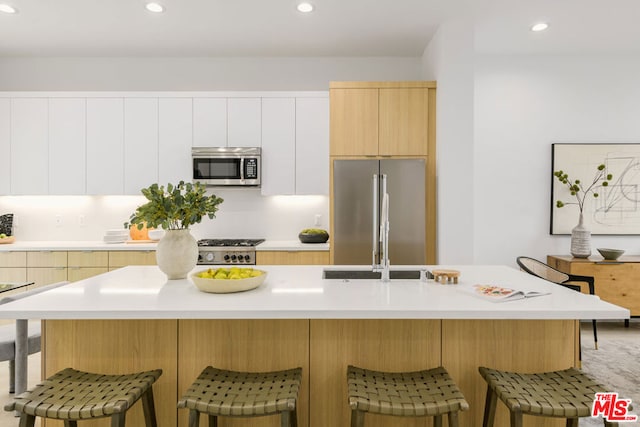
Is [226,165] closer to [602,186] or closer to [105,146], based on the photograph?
[105,146]

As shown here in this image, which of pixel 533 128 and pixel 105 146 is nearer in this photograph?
pixel 105 146

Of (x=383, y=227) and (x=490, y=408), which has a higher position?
(x=383, y=227)

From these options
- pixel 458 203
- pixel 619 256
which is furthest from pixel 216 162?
pixel 619 256

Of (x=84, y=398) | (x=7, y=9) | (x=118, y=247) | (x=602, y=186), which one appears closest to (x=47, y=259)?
(x=118, y=247)

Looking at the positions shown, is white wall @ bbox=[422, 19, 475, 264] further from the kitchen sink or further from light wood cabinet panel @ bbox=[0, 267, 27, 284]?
light wood cabinet panel @ bbox=[0, 267, 27, 284]

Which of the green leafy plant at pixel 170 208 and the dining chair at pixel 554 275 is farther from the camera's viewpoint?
the dining chair at pixel 554 275

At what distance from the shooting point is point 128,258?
4070 mm

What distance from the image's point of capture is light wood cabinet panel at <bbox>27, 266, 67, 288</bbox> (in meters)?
4.04

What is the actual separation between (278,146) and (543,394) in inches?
134

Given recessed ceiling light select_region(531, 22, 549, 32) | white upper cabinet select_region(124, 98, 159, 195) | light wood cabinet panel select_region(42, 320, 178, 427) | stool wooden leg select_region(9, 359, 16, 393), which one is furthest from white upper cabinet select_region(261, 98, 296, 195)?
light wood cabinet panel select_region(42, 320, 178, 427)

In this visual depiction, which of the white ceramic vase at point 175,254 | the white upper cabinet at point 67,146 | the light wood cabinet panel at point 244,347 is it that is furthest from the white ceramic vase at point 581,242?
the white upper cabinet at point 67,146

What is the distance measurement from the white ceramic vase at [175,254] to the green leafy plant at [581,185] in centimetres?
403

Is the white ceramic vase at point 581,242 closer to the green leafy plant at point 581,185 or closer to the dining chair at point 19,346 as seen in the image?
the green leafy plant at point 581,185

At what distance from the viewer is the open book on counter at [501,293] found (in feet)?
5.71
